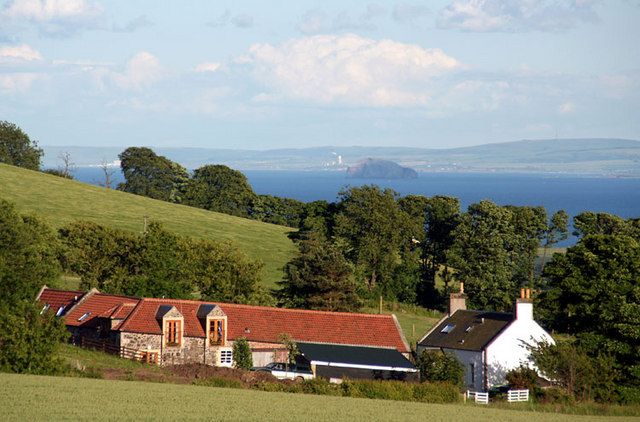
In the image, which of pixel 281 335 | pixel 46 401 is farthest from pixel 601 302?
pixel 46 401

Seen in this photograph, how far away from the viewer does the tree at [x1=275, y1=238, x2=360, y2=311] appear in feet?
259

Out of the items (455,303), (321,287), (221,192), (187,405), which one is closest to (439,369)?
(455,303)

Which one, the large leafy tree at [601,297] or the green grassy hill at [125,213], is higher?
the green grassy hill at [125,213]

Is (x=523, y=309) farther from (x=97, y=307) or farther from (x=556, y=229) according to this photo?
(x=556, y=229)

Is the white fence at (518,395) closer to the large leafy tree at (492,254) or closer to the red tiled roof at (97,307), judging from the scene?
the red tiled roof at (97,307)

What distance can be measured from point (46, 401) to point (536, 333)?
2977 centimetres

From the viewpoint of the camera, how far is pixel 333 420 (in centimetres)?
3622

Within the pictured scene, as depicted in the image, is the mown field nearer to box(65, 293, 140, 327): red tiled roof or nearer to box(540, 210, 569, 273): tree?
box(65, 293, 140, 327): red tiled roof

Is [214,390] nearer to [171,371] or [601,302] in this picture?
[171,371]

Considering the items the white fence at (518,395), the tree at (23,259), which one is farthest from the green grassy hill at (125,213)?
the white fence at (518,395)

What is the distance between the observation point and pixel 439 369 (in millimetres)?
58094

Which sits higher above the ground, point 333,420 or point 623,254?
point 623,254

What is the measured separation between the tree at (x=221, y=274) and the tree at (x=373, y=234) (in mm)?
22414

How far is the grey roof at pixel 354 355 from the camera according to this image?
59344 mm
